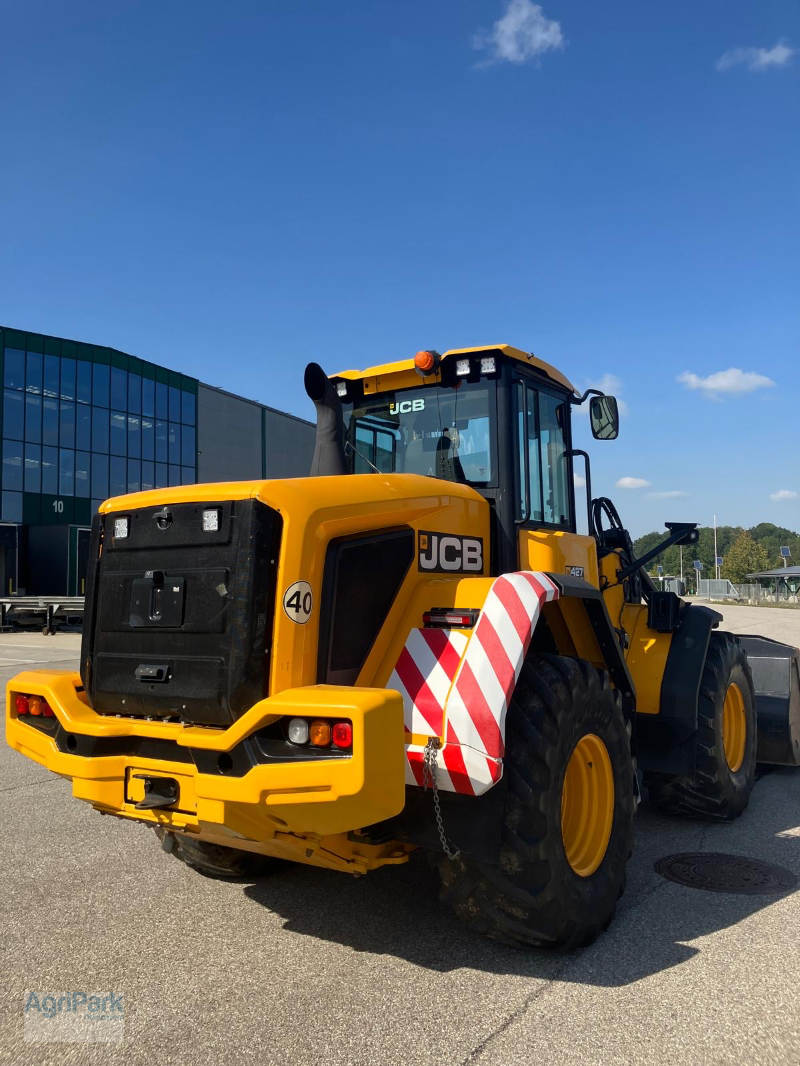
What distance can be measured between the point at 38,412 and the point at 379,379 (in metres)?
35.7

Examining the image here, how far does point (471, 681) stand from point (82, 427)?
38673 millimetres

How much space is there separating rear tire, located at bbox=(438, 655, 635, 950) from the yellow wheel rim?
2319 millimetres

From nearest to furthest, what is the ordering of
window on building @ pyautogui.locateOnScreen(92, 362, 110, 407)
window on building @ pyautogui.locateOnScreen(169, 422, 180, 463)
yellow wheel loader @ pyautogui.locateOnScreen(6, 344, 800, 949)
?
yellow wheel loader @ pyautogui.locateOnScreen(6, 344, 800, 949) < window on building @ pyautogui.locateOnScreen(92, 362, 110, 407) < window on building @ pyautogui.locateOnScreen(169, 422, 180, 463)

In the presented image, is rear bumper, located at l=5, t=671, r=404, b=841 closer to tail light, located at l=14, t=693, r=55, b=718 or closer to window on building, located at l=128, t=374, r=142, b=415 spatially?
tail light, located at l=14, t=693, r=55, b=718

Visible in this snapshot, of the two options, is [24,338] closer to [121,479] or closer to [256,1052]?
[121,479]

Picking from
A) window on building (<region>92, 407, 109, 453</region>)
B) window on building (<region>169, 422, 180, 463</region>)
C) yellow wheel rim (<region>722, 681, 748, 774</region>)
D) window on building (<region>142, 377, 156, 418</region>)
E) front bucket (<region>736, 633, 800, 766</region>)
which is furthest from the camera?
window on building (<region>169, 422, 180, 463</region>)

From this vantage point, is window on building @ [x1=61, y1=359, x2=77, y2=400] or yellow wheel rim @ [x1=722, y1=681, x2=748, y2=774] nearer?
yellow wheel rim @ [x1=722, y1=681, x2=748, y2=774]

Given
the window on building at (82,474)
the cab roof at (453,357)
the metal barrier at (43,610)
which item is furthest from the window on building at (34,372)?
the cab roof at (453,357)

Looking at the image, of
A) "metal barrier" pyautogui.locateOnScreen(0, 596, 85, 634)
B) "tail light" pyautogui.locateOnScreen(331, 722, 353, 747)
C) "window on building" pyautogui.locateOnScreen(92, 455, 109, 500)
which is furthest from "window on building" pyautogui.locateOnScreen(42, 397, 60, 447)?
"tail light" pyautogui.locateOnScreen(331, 722, 353, 747)

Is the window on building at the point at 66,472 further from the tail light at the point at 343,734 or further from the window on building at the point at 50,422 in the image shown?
the tail light at the point at 343,734

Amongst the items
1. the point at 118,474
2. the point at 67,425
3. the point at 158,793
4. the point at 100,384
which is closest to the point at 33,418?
the point at 67,425

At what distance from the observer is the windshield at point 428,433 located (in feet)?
15.0

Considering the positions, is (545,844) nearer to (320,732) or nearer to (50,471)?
(320,732)

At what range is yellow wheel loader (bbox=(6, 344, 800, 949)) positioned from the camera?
9.88 feet
